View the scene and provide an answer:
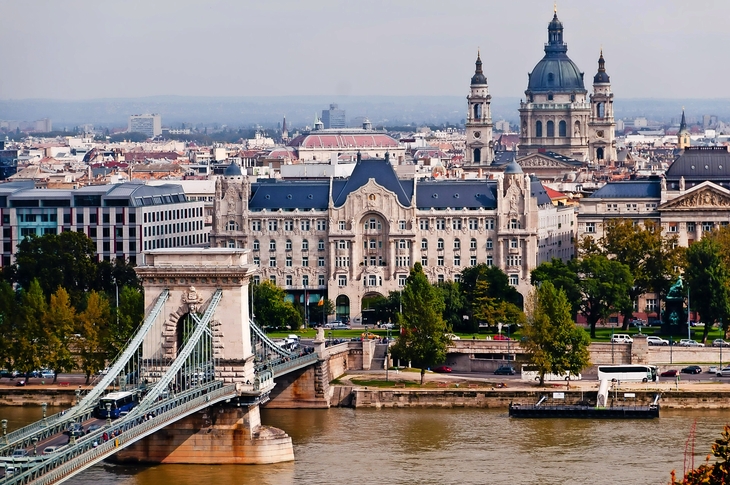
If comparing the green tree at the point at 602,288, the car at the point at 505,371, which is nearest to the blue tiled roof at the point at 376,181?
the green tree at the point at 602,288

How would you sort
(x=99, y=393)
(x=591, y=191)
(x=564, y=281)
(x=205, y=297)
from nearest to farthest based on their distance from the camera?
(x=99, y=393) → (x=205, y=297) → (x=564, y=281) → (x=591, y=191)

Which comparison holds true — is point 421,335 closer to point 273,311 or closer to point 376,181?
point 273,311

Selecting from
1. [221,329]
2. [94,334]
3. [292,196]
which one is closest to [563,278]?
[292,196]

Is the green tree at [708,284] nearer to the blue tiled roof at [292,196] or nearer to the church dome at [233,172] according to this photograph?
the blue tiled roof at [292,196]

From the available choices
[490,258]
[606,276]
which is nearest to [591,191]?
[490,258]

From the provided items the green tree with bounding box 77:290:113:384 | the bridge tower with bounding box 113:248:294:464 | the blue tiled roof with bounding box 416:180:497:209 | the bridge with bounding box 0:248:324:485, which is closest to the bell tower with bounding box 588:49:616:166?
the blue tiled roof with bounding box 416:180:497:209

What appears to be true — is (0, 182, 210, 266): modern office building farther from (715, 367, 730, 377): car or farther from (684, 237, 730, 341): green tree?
(715, 367, 730, 377): car

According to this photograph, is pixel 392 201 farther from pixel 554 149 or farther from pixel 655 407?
pixel 554 149
